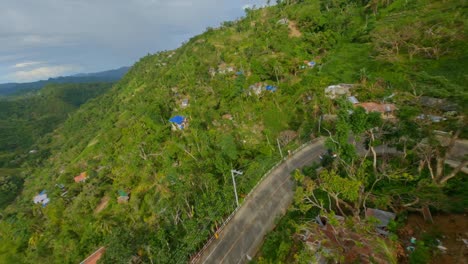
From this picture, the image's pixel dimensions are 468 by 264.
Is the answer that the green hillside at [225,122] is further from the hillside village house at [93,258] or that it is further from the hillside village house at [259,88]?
the hillside village house at [93,258]

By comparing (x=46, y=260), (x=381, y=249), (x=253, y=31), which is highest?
(x=253, y=31)

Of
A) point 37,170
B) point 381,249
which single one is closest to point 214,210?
point 381,249

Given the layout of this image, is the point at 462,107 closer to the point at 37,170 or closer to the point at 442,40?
the point at 442,40

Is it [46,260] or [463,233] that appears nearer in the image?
[463,233]

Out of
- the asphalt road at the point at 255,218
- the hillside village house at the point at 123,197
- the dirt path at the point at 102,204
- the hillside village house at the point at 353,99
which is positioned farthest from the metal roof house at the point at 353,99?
the dirt path at the point at 102,204

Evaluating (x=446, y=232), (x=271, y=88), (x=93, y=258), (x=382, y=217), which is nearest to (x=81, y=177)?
(x=93, y=258)

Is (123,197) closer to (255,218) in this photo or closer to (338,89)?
(255,218)

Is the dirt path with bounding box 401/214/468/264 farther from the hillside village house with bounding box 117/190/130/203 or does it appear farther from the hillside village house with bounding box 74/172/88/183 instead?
the hillside village house with bounding box 74/172/88/183
